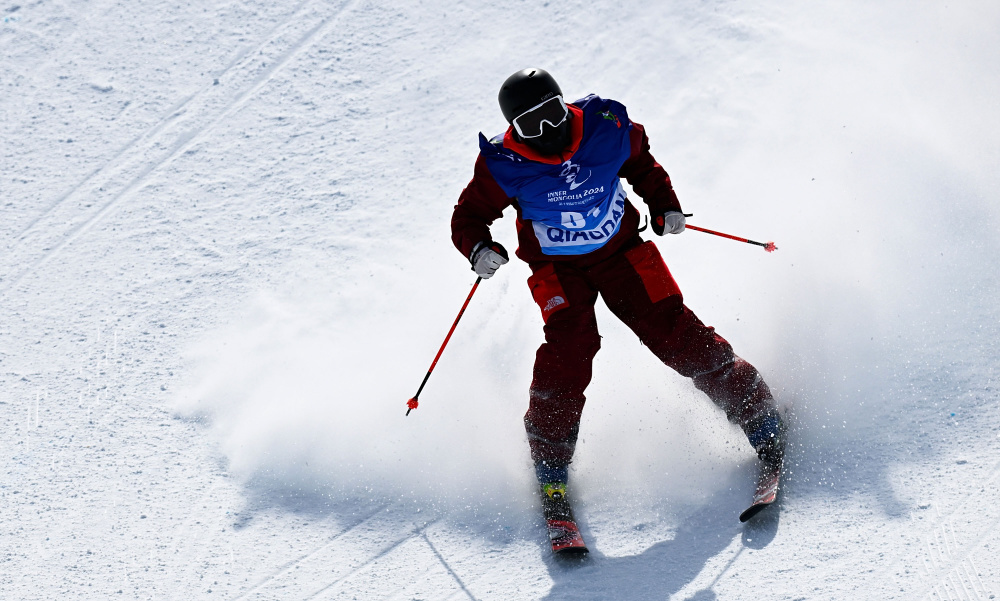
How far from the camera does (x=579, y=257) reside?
13.8 feet

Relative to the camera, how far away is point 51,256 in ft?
Answer: 21.3

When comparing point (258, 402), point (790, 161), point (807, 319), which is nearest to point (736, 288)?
point (807, 319)

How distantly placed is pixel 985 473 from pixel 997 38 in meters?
4.11

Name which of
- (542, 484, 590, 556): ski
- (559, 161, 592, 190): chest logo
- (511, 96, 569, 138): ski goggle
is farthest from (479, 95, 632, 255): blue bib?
(542, 484, 590, 556): ski

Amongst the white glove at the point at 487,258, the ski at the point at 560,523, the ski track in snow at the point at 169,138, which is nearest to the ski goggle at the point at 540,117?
the white glove at the point at 487,258

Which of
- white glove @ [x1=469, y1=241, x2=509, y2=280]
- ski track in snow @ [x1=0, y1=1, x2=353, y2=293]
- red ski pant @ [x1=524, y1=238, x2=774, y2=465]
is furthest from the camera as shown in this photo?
ski track in snow @ [x1=0, y1=1, x2=353, y2=293]

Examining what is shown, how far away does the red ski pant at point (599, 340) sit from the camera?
4.12 metres

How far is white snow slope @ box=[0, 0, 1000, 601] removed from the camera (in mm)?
4125

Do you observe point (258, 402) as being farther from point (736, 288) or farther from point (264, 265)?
point (736, 288)

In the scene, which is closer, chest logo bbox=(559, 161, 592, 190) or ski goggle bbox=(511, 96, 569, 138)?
ski goggle bbox=(511, 96, 569, 138)

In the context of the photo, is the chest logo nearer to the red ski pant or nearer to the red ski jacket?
the red ski jacket

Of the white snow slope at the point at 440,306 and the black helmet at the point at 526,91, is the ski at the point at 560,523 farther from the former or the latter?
the black helmet at the point at 526,91

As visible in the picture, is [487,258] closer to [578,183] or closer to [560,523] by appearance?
[578,183]

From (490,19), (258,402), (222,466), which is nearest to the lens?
(222,466)
